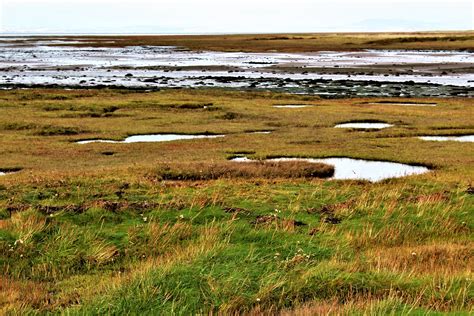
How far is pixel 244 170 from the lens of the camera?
70.2 feet

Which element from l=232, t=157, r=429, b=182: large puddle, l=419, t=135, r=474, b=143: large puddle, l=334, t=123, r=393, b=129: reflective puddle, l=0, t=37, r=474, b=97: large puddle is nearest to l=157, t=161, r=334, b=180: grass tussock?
l=232, t=157, r=429, b=182: large puddle

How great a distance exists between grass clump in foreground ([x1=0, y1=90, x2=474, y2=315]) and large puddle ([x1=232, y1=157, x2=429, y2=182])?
0.69m

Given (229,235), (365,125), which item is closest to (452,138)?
(365,125)

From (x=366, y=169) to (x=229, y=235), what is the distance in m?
12.7

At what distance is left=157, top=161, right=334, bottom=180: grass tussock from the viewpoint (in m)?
20.8

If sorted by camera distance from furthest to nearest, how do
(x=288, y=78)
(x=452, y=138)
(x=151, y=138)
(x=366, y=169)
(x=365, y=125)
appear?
(x=288, y=78) → (x=365, y=125) → (x=151, y=138) → (x=452, y=138) → (x=366, y=169)

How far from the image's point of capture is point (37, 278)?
10.1 metres

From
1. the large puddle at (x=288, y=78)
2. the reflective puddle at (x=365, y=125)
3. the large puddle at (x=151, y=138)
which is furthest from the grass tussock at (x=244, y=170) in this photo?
the large puddle at (x=288, y=78)

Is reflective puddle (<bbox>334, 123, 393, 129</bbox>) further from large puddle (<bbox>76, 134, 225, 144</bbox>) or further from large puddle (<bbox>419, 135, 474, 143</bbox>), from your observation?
large puddle (<bbox>76, 134, 225, 144</bbox>)

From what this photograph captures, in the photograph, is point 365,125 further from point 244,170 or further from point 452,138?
point 244,170

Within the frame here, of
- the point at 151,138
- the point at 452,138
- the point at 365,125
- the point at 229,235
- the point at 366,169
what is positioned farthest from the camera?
the point at 365,125

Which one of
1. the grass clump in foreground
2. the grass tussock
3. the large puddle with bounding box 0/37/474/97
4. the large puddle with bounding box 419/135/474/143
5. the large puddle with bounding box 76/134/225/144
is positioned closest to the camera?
the grass clump in foreground

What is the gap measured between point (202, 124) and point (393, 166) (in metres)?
15.4

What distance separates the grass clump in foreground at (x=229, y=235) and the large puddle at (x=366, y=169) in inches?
27.0
